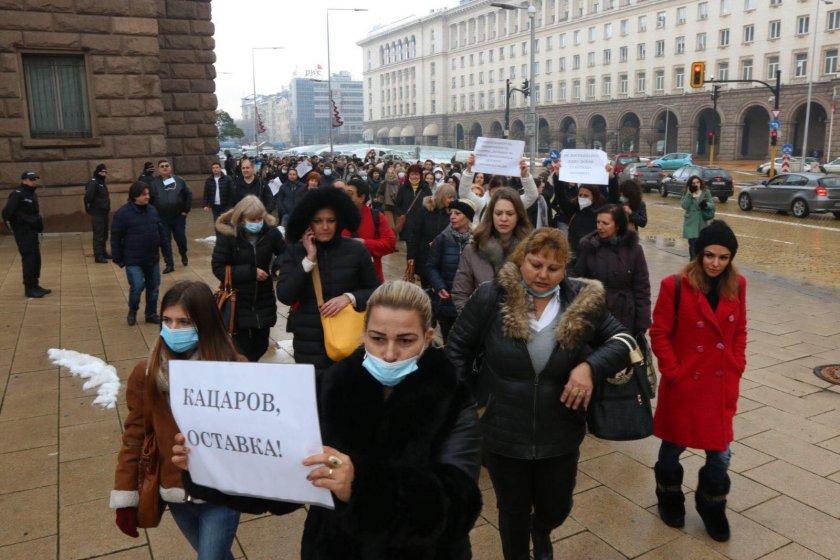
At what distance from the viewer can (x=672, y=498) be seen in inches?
156

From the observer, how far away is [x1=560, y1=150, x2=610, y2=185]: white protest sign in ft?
25.1

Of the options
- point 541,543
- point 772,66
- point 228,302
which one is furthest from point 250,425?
point 772,66

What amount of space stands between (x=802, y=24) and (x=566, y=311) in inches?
2528

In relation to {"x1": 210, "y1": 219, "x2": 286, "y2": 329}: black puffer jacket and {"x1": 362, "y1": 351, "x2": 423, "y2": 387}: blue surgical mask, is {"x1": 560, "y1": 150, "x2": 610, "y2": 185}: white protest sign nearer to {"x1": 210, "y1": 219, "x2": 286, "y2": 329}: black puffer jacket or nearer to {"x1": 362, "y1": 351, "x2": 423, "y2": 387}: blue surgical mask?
{"x1": 210, "y1": 219, "x2": 286, "y2": 329}: black puffer jacket

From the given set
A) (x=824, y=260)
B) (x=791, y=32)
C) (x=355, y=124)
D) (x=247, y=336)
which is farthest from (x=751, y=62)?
(x=355, y=124)

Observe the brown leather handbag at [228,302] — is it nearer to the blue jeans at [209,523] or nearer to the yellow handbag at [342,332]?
the yellow handbag at [342,332]

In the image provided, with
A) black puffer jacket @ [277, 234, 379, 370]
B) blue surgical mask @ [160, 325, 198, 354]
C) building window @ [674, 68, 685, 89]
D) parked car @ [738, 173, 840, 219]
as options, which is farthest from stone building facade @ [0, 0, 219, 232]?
building window @ [674, 68, 685, 89]

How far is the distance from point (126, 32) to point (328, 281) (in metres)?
13.2

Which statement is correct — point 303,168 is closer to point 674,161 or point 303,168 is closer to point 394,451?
point 394,451

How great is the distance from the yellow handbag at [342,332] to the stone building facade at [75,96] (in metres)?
13.0

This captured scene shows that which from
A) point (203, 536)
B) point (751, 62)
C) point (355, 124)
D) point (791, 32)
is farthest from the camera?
point (355, 124)

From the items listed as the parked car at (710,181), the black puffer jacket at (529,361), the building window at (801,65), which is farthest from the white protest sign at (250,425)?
the building window at (801,65)

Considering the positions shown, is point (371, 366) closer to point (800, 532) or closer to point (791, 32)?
point (800, 532)

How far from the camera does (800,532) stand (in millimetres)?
3877
